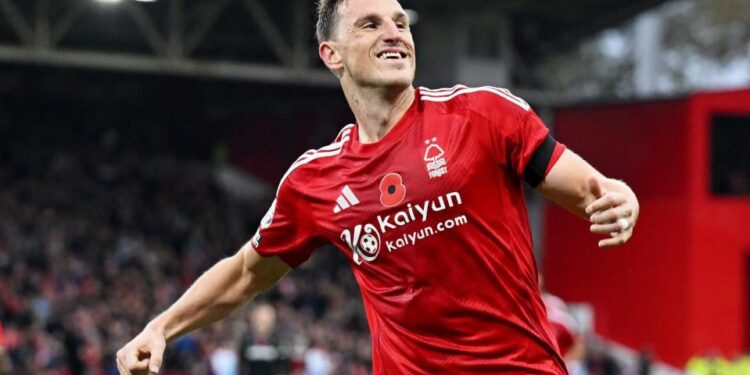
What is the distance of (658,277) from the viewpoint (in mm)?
25422

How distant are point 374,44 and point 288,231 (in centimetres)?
76

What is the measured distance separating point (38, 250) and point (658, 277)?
12116mm

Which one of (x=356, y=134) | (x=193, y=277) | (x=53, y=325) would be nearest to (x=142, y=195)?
(x=193, y=277)

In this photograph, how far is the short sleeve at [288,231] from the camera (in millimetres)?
4375

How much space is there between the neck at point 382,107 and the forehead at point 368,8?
0.25 meters

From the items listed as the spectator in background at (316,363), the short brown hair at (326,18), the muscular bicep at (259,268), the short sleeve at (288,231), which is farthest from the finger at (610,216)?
the spectator in background at (316,363)

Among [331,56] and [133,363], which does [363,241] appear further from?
[133,363]

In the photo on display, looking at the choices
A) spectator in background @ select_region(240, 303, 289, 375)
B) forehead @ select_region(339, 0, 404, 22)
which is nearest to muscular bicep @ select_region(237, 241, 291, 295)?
forehead @ select_region(339, 0, 404, 22)

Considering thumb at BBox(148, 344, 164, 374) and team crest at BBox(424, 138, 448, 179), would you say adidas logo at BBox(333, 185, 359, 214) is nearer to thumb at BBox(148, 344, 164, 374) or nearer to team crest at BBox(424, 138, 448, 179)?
team crest at BBox(424, 138, 448, 179)

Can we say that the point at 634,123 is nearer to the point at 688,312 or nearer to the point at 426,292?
the point at 688,312

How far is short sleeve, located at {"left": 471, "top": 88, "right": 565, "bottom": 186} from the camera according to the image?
3787mm

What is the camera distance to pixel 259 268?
4535 mm

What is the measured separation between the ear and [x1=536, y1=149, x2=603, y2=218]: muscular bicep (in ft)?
3.00

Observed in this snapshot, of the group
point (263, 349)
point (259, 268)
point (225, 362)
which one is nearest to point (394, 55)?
point (259, 268)
